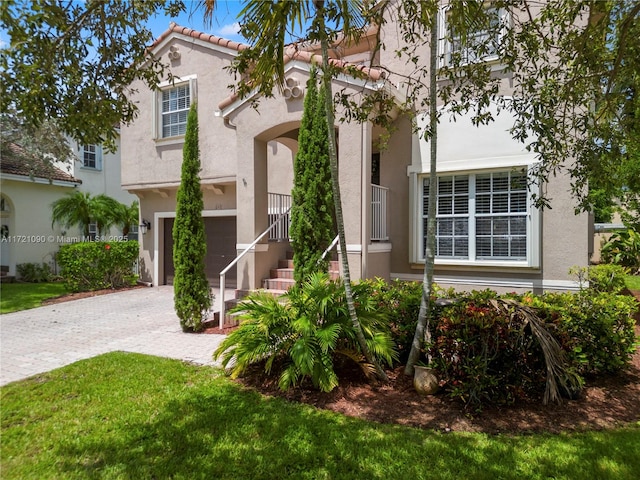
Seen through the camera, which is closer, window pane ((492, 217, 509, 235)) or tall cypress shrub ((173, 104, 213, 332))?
tall cypress shrub ((173, 104, 213, 332))

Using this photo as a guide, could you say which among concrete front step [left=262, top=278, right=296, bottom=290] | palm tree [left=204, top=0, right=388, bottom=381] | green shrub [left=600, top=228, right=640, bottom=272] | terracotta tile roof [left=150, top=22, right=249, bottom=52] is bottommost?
concrete front step [left=262, top=278, right=296, bottom=290]

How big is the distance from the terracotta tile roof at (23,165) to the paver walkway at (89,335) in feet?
23.6

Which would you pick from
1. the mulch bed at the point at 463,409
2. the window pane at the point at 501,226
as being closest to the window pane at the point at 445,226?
the window pane at the point at 501,226

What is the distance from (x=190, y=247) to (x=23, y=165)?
549 inches

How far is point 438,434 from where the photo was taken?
397 centimetres

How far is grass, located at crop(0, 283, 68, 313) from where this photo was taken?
1170cm

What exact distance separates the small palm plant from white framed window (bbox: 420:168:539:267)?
4.63 m

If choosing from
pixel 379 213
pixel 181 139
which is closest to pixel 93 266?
pixel 181 139

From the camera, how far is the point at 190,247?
8.28m

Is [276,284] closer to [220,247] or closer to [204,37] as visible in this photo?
[220,247]

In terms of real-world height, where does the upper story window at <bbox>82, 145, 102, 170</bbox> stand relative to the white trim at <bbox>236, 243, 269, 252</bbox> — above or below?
above

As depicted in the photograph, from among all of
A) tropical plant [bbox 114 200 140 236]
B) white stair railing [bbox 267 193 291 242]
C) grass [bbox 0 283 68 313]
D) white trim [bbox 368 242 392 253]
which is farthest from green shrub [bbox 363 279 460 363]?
tropical plant [bbox 114 200 140 236]

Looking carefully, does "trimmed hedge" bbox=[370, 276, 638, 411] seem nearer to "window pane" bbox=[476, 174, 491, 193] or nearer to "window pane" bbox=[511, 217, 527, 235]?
"window pane" bbox=[511, 217, 527, 235]

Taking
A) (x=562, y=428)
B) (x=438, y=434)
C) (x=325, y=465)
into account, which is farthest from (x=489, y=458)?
(x=325, y=465)
